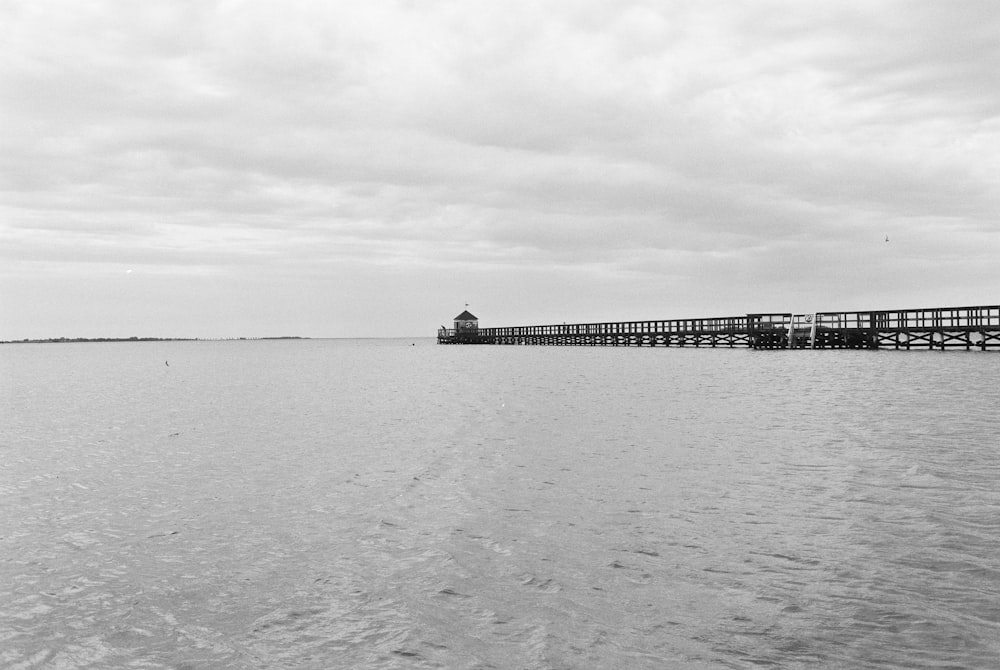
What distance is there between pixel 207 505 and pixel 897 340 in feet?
180

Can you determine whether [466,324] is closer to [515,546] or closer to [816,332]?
[816,332]

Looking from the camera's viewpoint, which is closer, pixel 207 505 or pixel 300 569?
pixel 300 569

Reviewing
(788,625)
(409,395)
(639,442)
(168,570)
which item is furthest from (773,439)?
(409,395)

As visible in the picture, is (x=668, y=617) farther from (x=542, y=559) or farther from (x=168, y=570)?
(x=168, y=570)

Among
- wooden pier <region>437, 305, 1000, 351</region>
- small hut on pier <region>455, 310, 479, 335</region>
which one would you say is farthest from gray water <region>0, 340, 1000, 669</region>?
small hut on pier <region>455, 310, 479, 335</region>

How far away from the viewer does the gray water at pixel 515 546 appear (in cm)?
650

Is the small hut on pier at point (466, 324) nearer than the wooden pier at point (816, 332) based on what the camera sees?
No

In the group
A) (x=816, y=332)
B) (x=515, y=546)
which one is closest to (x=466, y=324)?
(x=816, y=332)

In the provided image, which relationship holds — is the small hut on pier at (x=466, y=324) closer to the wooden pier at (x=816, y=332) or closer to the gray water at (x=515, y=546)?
the wooden pier at (x=816, y=332)

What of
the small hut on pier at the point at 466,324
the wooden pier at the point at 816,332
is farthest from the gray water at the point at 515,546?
the small hut on pier at the point at 466,324

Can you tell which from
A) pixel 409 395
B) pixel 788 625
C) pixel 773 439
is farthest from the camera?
pixel 409 395

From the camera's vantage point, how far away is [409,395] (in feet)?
112

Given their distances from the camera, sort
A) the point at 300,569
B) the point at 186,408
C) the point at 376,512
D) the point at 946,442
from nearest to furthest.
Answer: the point at 300,569 < the point at 376,512 < the point at 946,442 < the point at 186,408

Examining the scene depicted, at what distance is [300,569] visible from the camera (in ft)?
28.6
